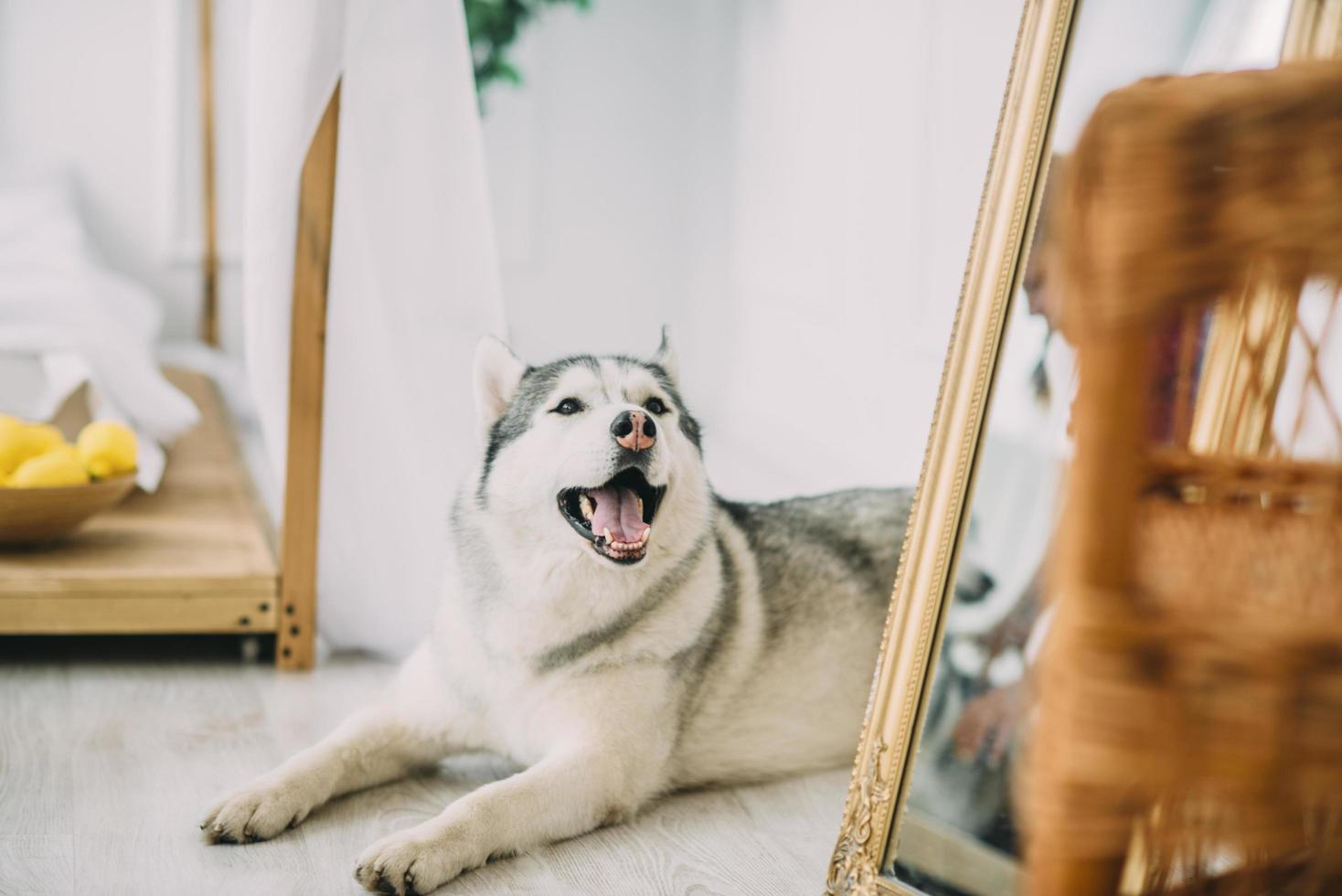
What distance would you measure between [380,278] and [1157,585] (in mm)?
1585

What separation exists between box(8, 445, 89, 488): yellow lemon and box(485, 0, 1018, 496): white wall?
5.26 feet

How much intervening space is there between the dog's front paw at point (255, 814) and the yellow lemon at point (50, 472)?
31.3 inches

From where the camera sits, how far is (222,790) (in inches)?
62.5

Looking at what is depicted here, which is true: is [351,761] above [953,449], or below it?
below

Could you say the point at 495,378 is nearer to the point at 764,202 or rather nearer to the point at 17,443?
the point at 17,443

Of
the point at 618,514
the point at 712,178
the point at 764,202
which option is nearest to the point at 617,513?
the point at 618,514

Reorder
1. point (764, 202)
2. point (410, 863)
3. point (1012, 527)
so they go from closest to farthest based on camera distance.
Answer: point (1012, 527) < point (410, 863) < point (764, 202)

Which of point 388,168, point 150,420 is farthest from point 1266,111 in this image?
point 150,420

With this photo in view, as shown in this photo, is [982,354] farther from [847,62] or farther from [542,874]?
[847,62]

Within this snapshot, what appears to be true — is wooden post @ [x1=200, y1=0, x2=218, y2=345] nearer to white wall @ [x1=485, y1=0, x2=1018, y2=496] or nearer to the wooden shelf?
white wall @ [x1=485, y1=0, x2=1018, y2=496]

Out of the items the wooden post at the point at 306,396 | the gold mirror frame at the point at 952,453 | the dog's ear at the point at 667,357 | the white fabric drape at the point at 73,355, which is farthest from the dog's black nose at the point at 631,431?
the white fabric drape at the point at 73,355

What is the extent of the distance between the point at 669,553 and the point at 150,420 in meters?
1.55

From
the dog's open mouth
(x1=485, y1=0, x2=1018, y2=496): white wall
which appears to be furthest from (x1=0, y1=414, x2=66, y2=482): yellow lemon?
(x1=485, y1=0, x2=1018, y2=496): white wall

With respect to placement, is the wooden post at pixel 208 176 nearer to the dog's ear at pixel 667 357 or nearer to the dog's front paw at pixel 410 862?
the dog's ear at pixel 667 357
